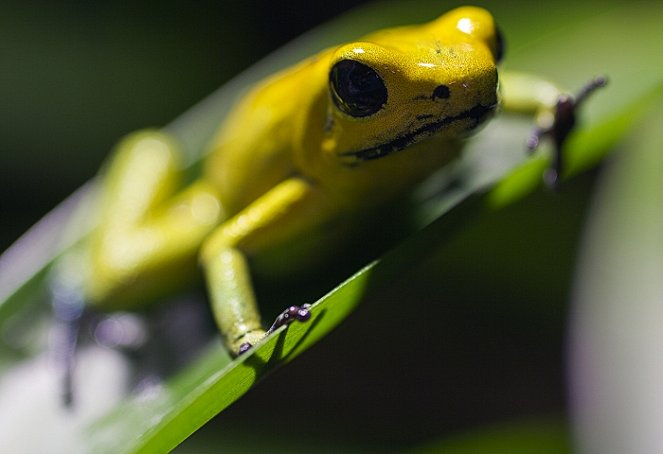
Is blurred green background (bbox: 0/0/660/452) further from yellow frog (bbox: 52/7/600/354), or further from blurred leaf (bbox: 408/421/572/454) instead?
yellow frog (bbox: 52/7/600/354)

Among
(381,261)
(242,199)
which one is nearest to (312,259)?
(242,199)

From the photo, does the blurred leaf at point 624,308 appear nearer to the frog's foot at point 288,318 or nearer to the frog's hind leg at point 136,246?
the frog's foot at point 288,318

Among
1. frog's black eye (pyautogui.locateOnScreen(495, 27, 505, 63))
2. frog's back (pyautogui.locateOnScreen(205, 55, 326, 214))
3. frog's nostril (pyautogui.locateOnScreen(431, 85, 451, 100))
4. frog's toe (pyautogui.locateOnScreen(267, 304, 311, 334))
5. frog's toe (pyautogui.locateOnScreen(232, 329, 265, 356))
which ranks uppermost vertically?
frog's back (pyautogui.locateOnScreen(205, 55, 326, 214))

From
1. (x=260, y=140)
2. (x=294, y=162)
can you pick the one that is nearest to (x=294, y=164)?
(x=294, y=162)

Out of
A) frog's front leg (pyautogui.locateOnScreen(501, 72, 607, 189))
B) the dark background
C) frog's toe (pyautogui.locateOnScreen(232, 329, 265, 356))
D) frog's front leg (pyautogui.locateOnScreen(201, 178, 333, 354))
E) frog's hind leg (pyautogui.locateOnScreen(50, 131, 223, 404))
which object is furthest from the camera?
the dark background

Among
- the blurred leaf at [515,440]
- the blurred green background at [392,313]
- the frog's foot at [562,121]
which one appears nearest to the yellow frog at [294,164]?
the frog's foot at [562,121]

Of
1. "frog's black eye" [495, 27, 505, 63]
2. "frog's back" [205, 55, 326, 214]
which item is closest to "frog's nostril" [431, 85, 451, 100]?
"frog's black eye" [495, 27, 505, 63]

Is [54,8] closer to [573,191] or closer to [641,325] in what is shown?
[573,191]
